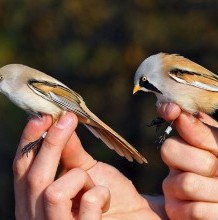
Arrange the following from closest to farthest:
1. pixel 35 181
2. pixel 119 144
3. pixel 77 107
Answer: pixel 35 181 < pixel 77 107 < pixel 119 144

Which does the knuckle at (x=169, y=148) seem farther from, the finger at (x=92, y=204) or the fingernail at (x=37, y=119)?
the fingernail at (x=37, y=119)

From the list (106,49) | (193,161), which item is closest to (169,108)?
(193,161)

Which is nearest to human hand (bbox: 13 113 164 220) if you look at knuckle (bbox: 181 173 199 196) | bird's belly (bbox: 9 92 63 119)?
bird's belly (bbox: 9 92 63 119)

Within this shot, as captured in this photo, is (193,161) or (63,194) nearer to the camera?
(63,194)

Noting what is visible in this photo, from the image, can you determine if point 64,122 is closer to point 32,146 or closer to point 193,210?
point 32,146

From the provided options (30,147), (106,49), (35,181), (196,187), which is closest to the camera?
(35,181)

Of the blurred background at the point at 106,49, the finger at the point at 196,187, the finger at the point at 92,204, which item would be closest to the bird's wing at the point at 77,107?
the finger at the point at 196,187

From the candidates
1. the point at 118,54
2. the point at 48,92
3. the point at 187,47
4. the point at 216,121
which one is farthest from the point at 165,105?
the point at 118,54

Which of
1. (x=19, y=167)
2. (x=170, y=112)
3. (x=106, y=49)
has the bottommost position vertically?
(x=106, y=49)
